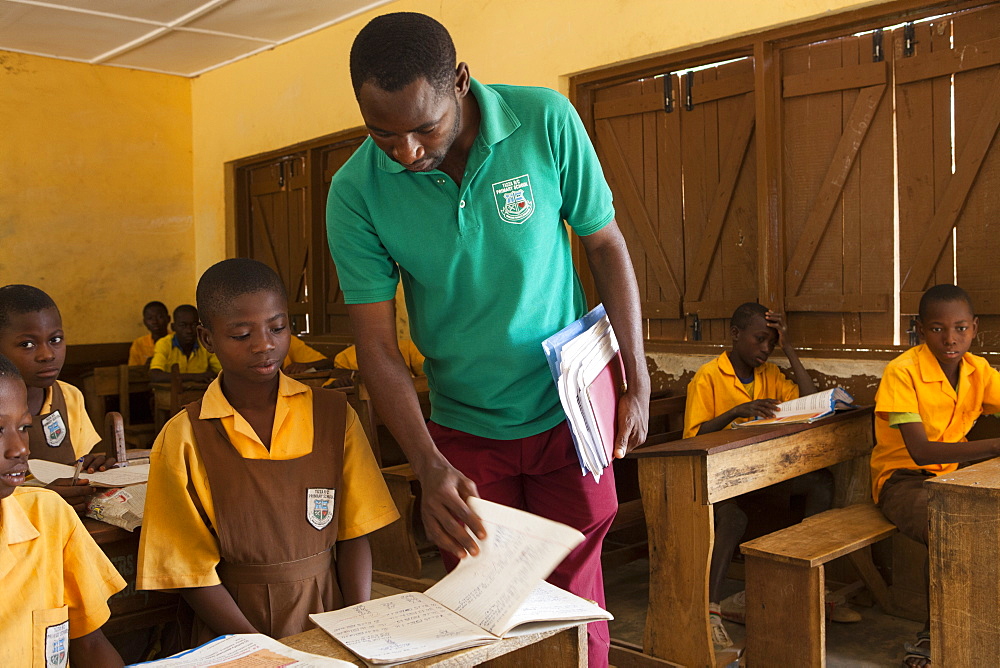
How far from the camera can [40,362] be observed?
8.55ft

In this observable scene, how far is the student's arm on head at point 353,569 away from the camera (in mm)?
1895

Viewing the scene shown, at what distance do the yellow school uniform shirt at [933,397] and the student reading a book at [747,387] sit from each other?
1.81 ft

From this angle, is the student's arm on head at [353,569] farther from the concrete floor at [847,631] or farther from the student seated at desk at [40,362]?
the concrete floor at [847,631]

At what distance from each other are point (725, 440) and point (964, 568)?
83 cm

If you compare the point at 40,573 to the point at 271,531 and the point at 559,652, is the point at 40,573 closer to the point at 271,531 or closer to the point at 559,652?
the point at 271,531

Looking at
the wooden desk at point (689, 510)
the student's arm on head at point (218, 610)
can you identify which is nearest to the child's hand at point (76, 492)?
the student's arm on head at point (218, 610)

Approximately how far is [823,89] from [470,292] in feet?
9.97

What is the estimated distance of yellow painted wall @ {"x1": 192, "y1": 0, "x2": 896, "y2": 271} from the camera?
4.35m

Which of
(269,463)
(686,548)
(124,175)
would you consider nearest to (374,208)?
(269,463)

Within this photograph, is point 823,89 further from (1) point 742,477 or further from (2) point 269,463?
(2) point 269,463

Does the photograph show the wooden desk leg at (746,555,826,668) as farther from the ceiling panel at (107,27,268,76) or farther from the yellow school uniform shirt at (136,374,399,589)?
the ceiling panel at (107,27,268,76)

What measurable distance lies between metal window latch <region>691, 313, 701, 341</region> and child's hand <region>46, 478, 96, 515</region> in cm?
311

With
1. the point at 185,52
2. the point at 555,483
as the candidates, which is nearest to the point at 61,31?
the point at 185,52

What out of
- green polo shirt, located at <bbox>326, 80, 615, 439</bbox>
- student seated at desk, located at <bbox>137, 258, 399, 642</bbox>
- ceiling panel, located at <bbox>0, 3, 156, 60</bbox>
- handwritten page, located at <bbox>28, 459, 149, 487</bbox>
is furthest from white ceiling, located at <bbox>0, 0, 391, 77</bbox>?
green polo shirt, located at <bbox>326, 80, 615, 439</bbox>
